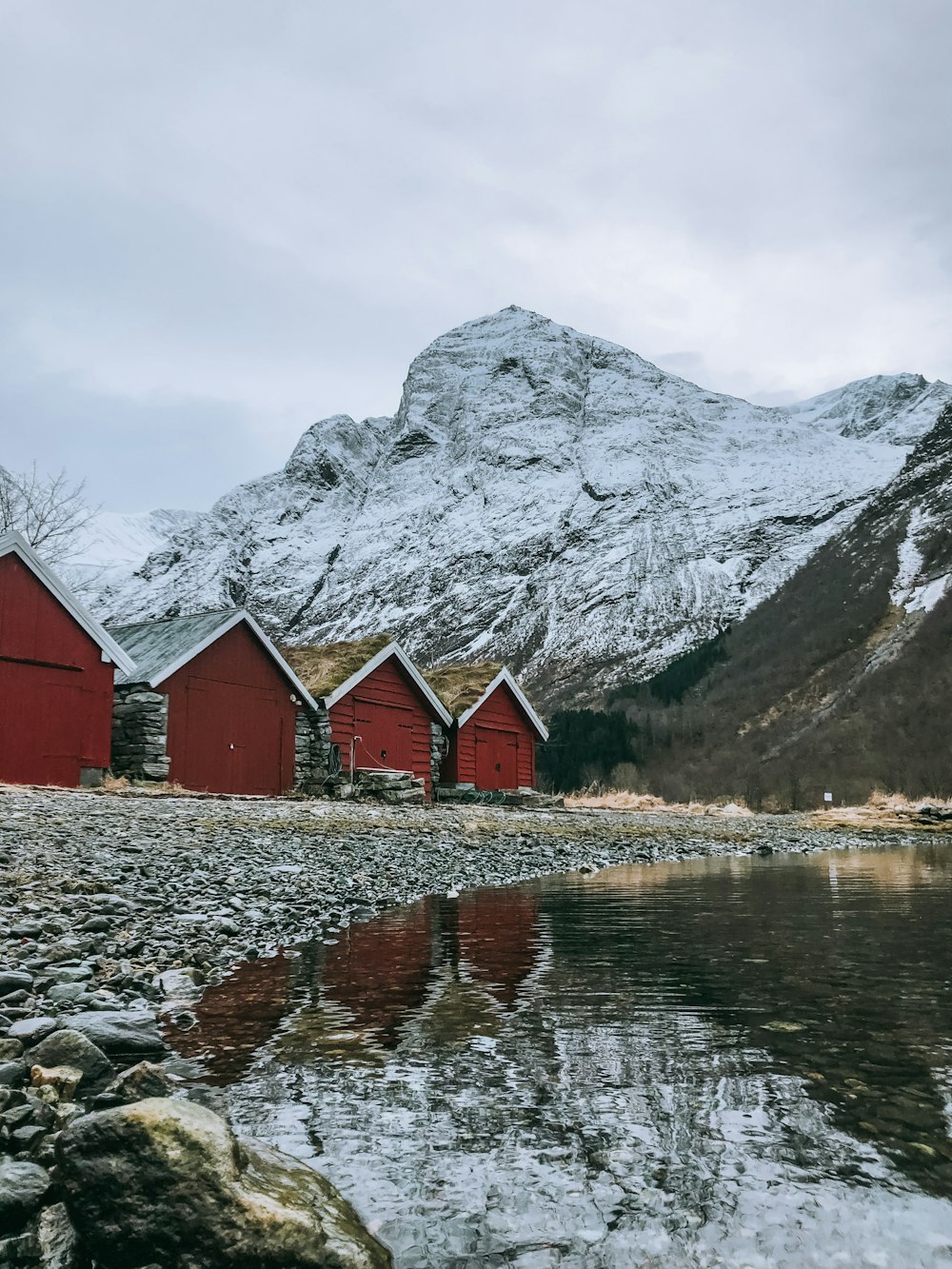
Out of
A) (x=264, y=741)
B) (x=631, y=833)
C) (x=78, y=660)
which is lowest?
(x=631, y=833)

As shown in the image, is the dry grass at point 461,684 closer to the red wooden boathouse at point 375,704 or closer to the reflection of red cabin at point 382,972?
the red wooden boathouse at point 375,704

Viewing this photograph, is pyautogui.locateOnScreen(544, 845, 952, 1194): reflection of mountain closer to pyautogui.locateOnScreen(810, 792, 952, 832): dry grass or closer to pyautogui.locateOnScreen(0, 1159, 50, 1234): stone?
pyautogui.locateOnScreen(0, 1159, 50, 1234): stone

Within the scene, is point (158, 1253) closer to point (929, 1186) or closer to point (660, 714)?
point (929, 1186)

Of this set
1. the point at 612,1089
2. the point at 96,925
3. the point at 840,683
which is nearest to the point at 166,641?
the point at 96,925

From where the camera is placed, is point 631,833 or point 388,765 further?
point 388,765

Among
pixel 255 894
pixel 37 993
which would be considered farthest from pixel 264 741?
pixel 37 993

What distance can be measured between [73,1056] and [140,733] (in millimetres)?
20502

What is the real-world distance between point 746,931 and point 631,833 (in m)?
15.3

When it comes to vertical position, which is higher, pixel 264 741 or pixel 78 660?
pixel 78 660

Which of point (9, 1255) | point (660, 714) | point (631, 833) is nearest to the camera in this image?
point (9, 1255)

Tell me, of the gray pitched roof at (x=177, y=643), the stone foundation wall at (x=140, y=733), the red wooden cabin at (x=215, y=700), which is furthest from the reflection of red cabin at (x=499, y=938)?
the gray pitched roof at (x=177, y=643)

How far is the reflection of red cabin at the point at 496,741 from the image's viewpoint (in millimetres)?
34000

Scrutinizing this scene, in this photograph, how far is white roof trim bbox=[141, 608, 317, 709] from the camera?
77.4 feet

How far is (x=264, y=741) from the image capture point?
2642cm
